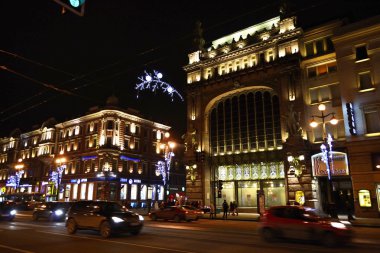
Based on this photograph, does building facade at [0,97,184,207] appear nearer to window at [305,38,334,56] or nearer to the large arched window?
the large arched window

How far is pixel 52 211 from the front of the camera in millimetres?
24906

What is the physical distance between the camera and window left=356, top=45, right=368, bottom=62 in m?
30.4

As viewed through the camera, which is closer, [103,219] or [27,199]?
[103,219]

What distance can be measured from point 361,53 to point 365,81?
2845mm

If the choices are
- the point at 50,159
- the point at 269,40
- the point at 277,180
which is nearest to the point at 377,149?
the point at 277,180

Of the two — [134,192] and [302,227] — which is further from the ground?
[134,192]

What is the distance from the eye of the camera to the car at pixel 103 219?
1377cm

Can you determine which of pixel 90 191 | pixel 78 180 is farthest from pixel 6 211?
pixel 78 180

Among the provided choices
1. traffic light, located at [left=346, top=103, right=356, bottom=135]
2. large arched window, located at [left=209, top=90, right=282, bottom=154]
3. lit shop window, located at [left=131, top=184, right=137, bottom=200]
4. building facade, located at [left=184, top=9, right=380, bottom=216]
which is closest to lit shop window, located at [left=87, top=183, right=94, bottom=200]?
lit shop window, located at [left=131, top=184, right=137, bottom=200]

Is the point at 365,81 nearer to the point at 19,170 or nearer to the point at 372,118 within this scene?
the point at 372,118

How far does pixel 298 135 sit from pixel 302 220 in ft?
70.8

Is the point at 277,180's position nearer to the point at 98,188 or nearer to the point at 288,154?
the point at 288,154

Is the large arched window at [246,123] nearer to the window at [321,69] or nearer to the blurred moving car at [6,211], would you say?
the window at [321,69]

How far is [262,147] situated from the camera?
124 feet
